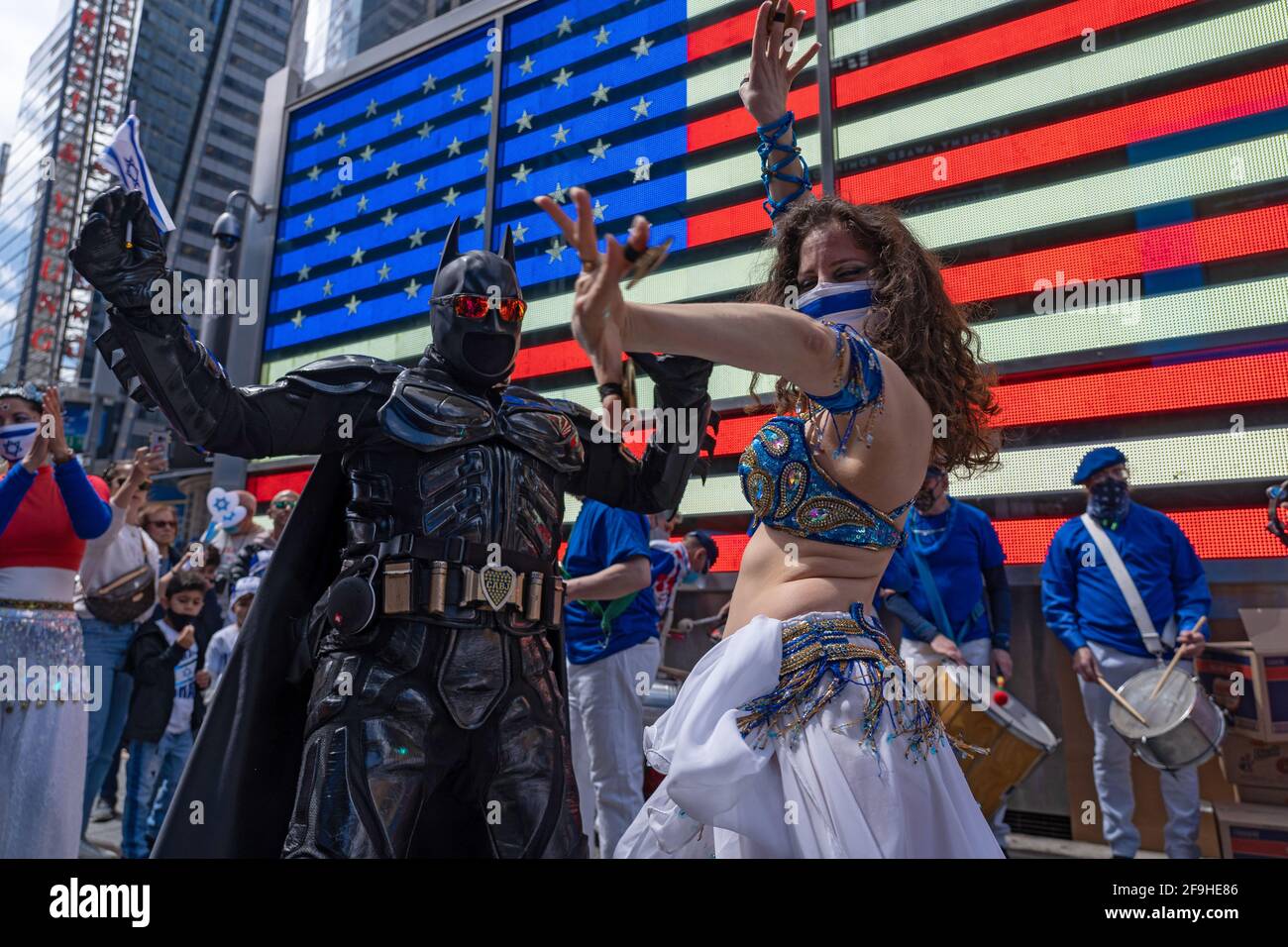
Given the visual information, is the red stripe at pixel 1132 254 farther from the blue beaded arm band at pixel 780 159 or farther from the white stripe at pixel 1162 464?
the blue beaded arm band at pixel 780 159

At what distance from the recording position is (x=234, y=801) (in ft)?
6.76

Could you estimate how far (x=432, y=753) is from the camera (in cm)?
196

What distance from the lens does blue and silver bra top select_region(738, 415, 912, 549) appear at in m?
1.51

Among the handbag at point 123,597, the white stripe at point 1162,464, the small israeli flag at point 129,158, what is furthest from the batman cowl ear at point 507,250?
the handbag at point 123,597

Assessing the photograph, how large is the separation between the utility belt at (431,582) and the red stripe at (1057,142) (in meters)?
3.60

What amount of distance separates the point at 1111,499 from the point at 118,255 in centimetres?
463

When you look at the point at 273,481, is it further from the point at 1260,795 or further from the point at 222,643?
the point at 1260,795

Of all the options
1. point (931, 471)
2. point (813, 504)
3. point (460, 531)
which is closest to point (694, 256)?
point (931, 471)

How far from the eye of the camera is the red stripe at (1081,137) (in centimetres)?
510

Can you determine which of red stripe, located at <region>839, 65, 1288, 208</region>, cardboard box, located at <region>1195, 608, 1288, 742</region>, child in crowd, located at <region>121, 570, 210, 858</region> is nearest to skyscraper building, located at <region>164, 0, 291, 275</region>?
child in crowd, located at <region>121, 570, 210, 858</region>

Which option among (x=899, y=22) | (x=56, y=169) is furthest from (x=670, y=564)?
(x=56, y=169)

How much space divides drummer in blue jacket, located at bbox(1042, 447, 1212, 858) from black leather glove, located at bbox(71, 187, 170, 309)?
450 centimetres

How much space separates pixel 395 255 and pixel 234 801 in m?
8.12

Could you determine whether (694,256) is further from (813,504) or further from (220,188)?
(220,188)
